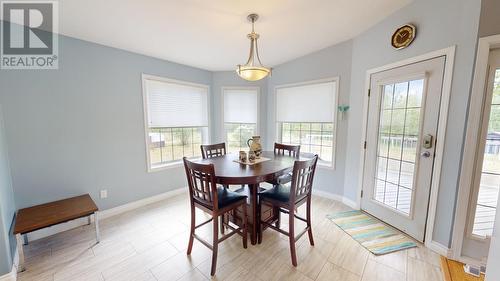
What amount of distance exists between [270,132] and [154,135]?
2.19 metres

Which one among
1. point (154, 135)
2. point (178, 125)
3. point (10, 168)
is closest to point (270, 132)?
point (178, 125)

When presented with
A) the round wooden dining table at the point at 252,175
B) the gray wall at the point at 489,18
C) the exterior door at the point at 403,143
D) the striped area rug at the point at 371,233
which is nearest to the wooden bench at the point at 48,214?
the round wooden dining table at the point at 252,175

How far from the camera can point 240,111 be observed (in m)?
3.97

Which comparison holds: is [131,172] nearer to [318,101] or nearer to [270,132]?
[270,132]

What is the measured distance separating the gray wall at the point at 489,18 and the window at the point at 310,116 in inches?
60.3

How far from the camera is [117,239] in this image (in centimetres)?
220

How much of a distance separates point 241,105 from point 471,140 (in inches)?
127

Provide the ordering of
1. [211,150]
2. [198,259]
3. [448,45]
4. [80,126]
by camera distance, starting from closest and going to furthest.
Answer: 1. [448,45]
2. [198,259]
3. [80,126]
4. [211,150]

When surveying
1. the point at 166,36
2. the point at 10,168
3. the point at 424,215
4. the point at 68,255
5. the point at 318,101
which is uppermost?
the point at 166,36

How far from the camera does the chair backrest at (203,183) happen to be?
1.61 metres

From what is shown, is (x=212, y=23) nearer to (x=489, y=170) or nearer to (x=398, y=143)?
(x=398, y=143)

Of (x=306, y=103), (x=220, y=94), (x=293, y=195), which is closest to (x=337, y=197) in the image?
(x=306, y=103)

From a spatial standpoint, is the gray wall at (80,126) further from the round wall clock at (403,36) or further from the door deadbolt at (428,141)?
the door deadbolt at (428,141)

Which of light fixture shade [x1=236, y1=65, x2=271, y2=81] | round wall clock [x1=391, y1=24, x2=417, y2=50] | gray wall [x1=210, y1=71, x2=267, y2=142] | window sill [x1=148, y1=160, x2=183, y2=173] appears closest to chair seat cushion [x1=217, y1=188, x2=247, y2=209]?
light fixture shade [x1=236, y1=65, x2=271, y2=81]
